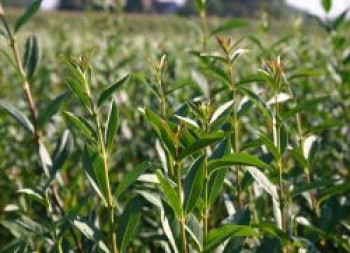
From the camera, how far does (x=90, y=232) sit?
1594 millimetres

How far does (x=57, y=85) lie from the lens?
6.43 meters

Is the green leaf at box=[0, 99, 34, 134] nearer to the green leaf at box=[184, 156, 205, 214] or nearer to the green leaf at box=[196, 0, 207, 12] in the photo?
the green leaf at box=[184, 156, 205, 214]

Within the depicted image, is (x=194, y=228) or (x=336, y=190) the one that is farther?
(x=336, y=190)

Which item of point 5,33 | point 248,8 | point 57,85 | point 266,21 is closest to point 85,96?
point 5,33

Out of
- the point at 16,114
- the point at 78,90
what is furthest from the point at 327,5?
the point at 78,90

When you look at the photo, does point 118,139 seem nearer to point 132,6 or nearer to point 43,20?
point 132,6

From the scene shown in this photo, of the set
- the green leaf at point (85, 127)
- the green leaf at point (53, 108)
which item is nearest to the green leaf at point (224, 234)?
the green leaf at point (85, 127)

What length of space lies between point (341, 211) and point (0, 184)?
1.64 metres

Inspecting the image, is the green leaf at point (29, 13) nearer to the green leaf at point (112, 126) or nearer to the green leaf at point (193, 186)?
the green leaf at point (112, 126)

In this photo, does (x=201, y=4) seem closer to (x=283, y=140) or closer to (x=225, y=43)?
(x=225, y=43)

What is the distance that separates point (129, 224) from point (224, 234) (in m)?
0.30

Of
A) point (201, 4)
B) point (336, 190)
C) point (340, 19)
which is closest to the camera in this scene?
point (336, 190)

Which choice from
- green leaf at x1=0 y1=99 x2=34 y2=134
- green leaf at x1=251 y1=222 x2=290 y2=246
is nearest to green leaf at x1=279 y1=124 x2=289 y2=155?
green leaf at x1=251 y1=222 x2=290 y2=246

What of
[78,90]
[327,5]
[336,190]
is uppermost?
[327,5]
